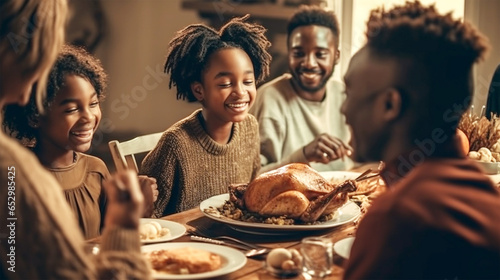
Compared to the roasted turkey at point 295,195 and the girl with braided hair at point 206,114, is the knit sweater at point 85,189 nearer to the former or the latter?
the girl with braided hair at point 206,114

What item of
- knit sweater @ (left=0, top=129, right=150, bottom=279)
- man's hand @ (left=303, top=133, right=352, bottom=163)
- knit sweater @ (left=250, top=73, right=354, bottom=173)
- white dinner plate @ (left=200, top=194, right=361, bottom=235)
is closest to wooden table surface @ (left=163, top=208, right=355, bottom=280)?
white dinner plate @ (left=200, top=194, right=361, bottom=235)

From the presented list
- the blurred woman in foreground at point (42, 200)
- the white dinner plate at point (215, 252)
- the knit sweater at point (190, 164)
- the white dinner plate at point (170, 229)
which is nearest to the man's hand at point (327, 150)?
the knit sweater at point (190, 164)

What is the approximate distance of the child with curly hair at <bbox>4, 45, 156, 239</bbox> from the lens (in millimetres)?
1859

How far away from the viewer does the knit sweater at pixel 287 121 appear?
2.89 meters

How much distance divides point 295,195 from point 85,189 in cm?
65

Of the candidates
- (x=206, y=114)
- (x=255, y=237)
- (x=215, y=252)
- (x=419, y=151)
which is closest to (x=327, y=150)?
(x=206, y=114)

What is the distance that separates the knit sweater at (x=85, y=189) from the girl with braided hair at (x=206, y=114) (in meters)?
0.21

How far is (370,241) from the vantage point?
39.6 inches

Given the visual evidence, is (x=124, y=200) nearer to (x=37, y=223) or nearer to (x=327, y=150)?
(x=37, y=223)

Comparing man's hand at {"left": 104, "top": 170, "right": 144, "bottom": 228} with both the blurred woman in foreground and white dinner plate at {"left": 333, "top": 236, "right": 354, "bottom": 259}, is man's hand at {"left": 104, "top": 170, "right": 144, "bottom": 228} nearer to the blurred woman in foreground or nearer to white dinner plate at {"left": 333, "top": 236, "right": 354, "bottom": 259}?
the blurred woman in foreground

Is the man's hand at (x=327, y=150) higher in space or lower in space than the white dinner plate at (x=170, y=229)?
higher

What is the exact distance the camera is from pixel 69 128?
186 centimetres

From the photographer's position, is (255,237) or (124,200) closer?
(124,200)

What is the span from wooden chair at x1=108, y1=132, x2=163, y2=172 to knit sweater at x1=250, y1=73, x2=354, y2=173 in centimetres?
69
